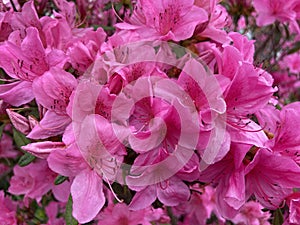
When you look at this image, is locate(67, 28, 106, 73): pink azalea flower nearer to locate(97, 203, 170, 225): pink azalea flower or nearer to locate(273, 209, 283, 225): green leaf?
locate(97, 203, 170, 225): pink azalea flower

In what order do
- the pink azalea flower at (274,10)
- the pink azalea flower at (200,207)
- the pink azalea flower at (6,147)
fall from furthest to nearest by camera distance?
the pink azalea flower at (6,147) → the pink azalea flower at (200,207) → the pink azalea flower at (274,10)

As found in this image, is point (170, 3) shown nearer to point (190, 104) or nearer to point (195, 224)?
point (190, 104)

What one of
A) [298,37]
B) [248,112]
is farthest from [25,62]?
[298,37]

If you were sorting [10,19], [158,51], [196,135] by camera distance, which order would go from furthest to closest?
[10,19] < [158,51] < [196,135]

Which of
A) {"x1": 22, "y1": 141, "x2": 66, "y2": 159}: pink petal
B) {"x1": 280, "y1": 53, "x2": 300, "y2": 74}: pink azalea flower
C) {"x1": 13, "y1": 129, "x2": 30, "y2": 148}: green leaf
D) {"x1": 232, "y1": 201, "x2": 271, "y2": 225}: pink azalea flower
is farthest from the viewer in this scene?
{"x1": 280, "y1": 53, "x2": 300, "y2": 74}: pink azalea flower

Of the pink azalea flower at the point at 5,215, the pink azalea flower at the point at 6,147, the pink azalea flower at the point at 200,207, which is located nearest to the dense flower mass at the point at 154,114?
the pink azalea flower at the point at 5,215

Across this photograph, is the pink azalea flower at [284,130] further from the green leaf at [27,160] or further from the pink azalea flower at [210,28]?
the green leaf at [27,160]

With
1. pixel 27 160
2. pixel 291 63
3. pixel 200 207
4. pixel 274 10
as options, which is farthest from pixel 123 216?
pixel 291 63

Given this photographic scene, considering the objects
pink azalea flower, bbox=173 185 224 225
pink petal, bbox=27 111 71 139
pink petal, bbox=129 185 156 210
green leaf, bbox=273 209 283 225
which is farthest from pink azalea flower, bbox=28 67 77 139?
pink azalea flower, bbox=173 185 224 225
